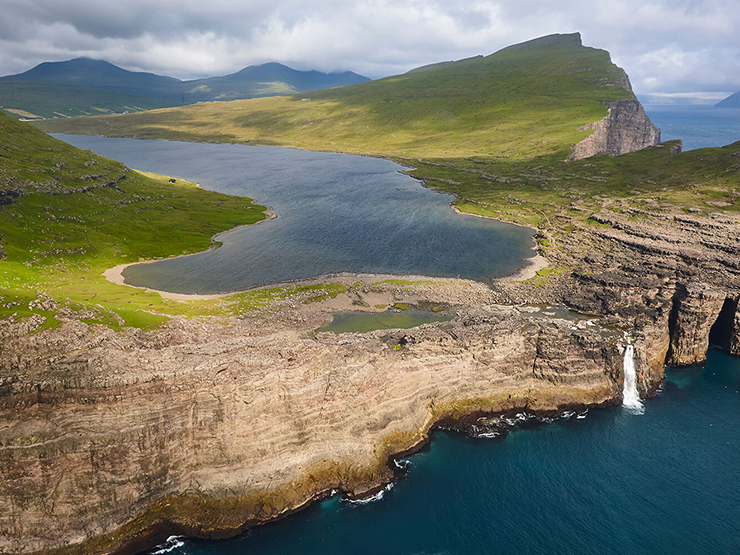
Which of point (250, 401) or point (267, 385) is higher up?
point (267, 385)

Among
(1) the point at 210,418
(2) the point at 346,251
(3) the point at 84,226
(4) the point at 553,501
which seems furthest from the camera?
(2) the point at 346,251

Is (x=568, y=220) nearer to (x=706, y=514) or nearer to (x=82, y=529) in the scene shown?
(x=706, y=514)

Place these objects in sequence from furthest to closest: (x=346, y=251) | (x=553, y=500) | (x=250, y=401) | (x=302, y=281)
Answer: (x=346, y=251), (x=302, y=281), (x=250, y=401), (x=553, y=500)

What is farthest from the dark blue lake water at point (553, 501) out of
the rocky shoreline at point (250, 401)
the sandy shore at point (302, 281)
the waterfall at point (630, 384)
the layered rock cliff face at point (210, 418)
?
the sandy shore at point (302, 281)

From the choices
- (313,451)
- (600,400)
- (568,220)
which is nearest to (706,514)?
(600,400)

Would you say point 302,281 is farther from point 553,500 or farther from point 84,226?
point 553,500

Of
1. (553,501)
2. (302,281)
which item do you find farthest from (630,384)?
(302,281)
